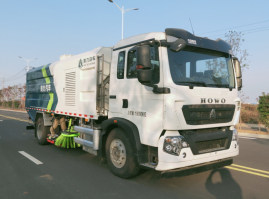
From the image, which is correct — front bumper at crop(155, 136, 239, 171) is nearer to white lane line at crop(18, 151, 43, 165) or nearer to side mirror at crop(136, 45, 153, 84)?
side mirror at crop(136, 45, 153, 84)

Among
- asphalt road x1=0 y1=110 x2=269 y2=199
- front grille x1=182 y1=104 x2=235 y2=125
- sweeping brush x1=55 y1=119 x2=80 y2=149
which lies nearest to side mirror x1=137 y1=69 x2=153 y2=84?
front grille x1=182 y1=104 x2=235 y2=125

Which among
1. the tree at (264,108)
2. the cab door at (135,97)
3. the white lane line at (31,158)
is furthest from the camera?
the tree at (264,108)

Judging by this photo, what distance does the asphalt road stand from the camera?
3.83m

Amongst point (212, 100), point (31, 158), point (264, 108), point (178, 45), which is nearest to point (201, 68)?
point (212, 100)

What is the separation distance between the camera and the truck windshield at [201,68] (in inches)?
156

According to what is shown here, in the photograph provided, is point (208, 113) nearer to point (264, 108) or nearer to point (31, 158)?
point (31, 158)

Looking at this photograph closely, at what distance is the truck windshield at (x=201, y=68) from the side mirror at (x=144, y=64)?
396 millimetres

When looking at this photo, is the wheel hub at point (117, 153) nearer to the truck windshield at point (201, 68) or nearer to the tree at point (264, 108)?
the truck windshield at point (201, 68)

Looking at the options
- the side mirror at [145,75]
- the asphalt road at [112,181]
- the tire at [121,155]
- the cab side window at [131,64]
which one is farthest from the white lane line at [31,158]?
the side mirror at [145,75]

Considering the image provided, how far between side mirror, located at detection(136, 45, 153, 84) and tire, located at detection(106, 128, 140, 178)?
1.25m

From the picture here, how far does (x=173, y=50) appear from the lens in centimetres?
393

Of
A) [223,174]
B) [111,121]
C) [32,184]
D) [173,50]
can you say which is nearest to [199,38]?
[173,50]

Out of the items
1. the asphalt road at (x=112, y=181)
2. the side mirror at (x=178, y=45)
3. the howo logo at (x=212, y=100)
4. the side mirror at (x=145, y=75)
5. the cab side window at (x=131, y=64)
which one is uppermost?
the side mirror at (x=178, y=45)

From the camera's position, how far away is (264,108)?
1167 cm
